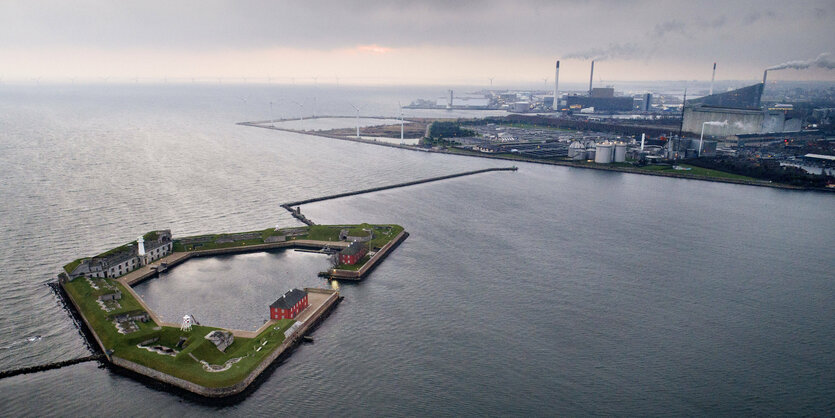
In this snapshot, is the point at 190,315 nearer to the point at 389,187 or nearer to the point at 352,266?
the point at 352,266

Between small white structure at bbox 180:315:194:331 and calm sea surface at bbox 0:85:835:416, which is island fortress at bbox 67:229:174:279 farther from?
small white structure at bbox 180:315:194:331

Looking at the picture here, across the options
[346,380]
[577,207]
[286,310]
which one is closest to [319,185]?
[577,207]

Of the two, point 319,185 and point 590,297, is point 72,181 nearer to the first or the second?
point 319,185

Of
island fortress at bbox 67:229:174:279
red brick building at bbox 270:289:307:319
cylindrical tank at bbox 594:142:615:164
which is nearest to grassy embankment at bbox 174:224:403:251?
island fortress at bbox 67:229:174:279

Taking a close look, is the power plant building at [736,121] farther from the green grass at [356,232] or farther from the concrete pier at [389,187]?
the green grass at [356,232]

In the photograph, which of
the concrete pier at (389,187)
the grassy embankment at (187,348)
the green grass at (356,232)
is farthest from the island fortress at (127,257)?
the concrete pier at (389,187)

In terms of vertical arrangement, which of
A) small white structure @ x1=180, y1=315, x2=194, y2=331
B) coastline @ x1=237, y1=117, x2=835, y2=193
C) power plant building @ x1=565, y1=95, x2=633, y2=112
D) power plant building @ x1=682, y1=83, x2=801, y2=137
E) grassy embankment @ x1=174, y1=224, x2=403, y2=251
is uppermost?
power plant building @ x1=565, y1=95, x2=633, y2=112
